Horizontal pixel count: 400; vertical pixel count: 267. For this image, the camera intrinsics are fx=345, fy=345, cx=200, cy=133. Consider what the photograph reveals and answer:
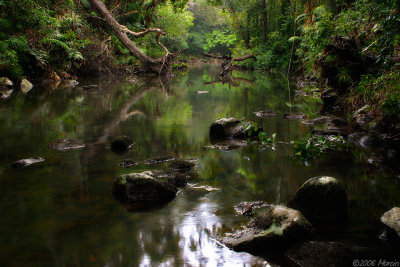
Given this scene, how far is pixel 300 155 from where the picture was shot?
16.2ft

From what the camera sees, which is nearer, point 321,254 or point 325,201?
point 321,254

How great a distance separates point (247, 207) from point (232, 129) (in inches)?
122

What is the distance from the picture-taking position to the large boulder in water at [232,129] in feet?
19.9

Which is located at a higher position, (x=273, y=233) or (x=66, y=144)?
(x=66, y=144)

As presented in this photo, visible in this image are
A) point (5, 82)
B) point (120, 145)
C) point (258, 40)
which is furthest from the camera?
point (258, 40)

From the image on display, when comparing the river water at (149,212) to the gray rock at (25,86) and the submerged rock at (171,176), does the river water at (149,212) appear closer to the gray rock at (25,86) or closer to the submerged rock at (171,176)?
the submerged rock at (171,176)

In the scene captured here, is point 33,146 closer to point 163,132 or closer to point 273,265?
point 163,132

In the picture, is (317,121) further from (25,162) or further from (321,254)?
(25,162)

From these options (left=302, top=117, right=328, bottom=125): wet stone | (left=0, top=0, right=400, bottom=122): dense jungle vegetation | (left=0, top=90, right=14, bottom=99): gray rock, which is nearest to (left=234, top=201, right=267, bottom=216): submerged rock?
(left=0, top=0, right=400, bottom=122): dense jungle vegetation

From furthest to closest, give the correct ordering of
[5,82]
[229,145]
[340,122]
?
[5,82] < [340,122] < [229,145]

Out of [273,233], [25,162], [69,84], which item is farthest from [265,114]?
[69,84]

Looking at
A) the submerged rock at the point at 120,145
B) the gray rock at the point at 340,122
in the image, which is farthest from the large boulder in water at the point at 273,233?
the gray rock at the point at 340,122

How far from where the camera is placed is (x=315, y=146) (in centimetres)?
505

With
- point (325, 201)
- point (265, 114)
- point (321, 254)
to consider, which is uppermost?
point (265, 114)
